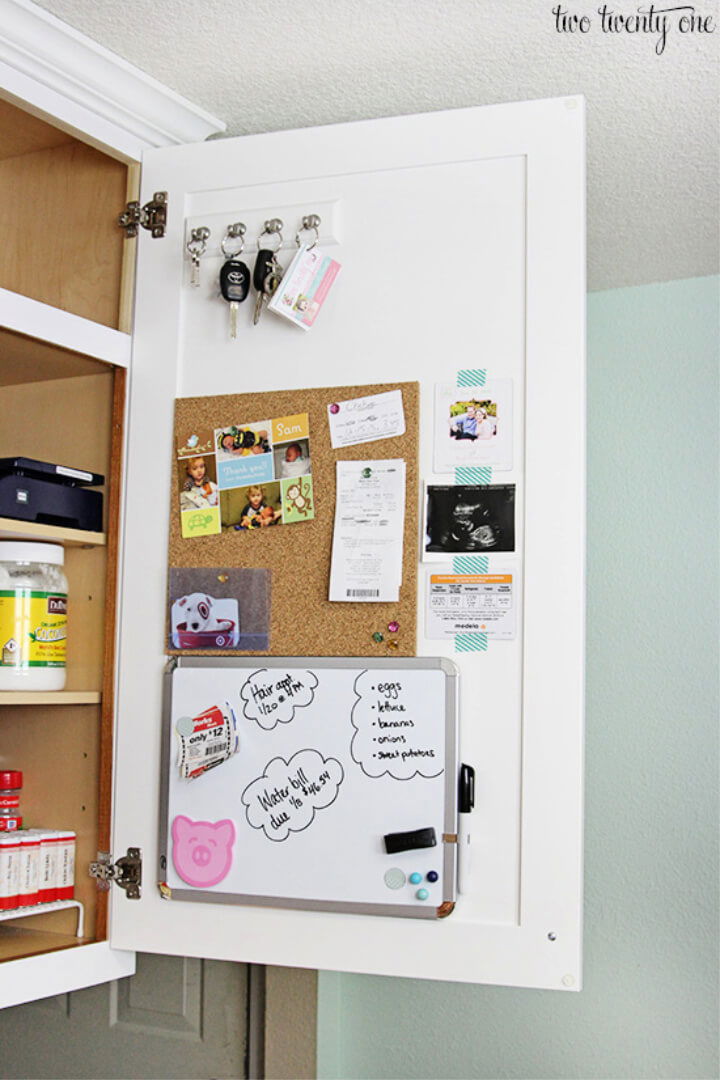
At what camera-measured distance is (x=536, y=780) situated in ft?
5.02

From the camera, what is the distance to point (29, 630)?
1755 millimetres

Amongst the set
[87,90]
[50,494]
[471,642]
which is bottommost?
[471,642]

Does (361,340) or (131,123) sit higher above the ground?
(131,123)

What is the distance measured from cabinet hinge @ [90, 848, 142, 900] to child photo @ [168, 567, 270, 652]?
344mm

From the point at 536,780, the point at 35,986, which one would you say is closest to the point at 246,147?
the point at 536,780

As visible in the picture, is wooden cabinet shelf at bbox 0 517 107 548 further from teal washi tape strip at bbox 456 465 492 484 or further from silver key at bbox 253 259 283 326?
teal washi tape strip at bbox 456 465 492 484

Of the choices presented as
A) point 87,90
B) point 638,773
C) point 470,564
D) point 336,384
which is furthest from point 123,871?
point 638,773

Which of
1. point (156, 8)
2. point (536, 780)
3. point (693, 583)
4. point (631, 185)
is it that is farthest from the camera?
point (693, 583)

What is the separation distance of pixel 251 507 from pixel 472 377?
0.40 meters

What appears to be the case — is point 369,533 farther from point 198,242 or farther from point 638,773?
point 638,773

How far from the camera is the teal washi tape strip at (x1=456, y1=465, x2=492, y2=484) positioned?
5.24 ft

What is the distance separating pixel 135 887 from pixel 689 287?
208 cm

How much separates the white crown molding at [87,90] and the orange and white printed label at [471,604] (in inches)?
37.0

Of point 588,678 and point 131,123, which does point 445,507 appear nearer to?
point 131,123
